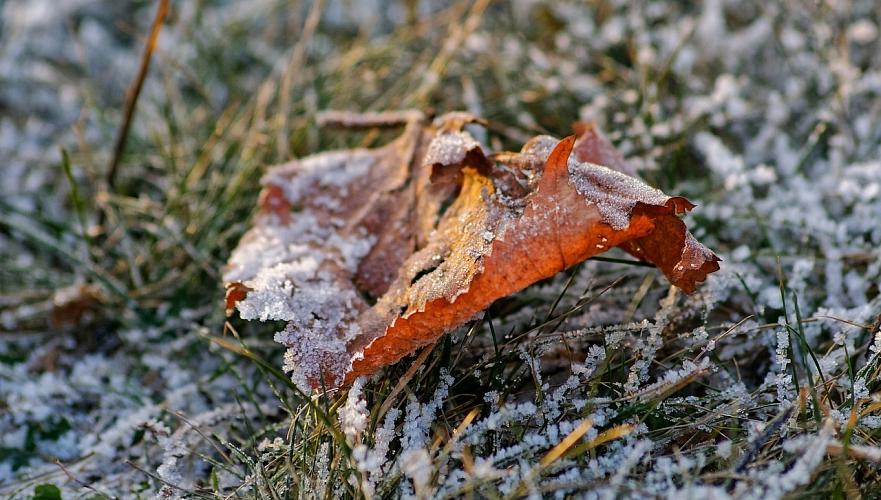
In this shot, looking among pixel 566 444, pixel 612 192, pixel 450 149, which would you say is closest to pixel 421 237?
pixel 450 149

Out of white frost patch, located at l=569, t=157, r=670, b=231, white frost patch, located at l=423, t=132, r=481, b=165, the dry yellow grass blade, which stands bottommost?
the dry yellow grass blade

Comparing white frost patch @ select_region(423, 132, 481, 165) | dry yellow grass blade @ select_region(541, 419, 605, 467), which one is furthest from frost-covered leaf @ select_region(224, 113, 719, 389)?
dry yellow grass blade @ select_region(541, 419, 605, 467)

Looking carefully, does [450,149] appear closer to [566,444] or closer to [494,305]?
[494,305]

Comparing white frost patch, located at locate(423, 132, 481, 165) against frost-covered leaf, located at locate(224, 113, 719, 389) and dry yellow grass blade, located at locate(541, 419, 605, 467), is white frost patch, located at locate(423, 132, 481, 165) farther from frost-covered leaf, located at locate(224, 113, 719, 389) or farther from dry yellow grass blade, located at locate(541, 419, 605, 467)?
dry yellow grass blade, located at locate(541, 419, 605, 467)

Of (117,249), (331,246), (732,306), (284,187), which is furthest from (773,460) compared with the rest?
(117,249)

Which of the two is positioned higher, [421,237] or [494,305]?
[421,237]

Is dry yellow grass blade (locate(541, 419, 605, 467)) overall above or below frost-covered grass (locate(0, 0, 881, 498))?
below
